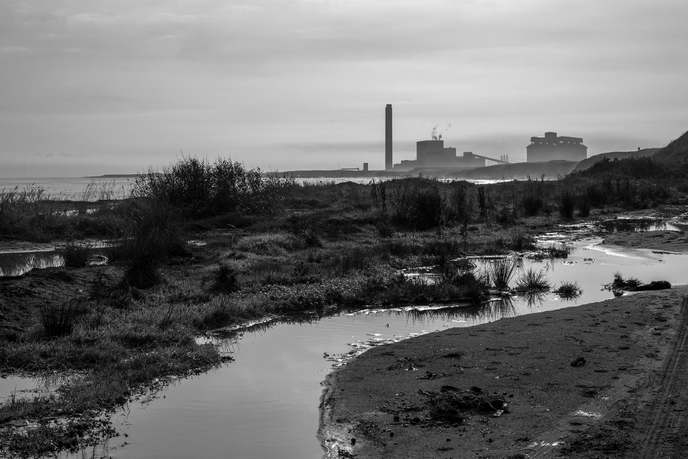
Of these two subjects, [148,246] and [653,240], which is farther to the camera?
[653,240]

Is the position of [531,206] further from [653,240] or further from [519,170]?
[519,170]

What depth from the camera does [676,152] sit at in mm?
73938

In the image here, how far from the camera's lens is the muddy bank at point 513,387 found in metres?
5.23

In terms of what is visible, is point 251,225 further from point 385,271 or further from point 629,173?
point 629,173

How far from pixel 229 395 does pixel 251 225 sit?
54.9ft

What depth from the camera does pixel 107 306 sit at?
34.0 feet

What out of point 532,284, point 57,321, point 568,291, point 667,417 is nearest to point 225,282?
point 57,321

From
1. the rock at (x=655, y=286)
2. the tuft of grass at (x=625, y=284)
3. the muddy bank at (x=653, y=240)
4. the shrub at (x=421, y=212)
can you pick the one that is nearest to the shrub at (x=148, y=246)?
the tuft of grass at (x=625, y=284)

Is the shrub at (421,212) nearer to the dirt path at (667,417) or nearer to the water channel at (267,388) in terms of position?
the water channel at (267,388)

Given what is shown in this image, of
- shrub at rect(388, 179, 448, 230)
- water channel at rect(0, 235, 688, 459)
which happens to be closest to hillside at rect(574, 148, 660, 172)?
shrub at rect(388, 179, 448, 230)

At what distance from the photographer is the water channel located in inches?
221

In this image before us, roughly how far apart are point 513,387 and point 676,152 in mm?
75872

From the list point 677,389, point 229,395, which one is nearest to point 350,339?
point 229,395

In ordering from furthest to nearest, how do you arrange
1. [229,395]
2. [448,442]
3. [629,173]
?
[629,173], [229,395], [448,442]
